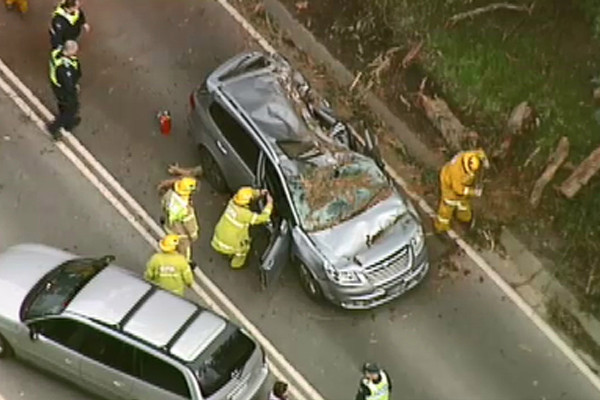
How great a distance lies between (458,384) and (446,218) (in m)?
2.39

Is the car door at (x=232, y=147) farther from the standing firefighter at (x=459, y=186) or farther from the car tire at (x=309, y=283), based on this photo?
the standing firefighter at (x=459, y=186)

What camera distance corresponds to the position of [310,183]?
17.2 meters

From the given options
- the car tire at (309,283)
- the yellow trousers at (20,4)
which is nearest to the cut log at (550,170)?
the car tire at (309,283)

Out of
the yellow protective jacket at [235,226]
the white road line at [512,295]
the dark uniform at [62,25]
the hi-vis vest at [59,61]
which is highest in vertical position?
the dark uniform at [62,25]

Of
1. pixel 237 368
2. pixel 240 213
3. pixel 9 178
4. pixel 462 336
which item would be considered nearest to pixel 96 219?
pixel 9 178

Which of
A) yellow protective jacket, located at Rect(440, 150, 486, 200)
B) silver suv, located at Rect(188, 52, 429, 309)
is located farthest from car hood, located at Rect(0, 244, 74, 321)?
yellow protective jacket, located at Rect(440, 150, 486, 200)

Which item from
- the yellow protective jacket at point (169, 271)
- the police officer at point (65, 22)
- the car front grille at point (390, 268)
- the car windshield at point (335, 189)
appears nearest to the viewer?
the yellow protective jacket at point (169, 271)

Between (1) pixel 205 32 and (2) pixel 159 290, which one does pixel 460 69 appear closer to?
(1) pixel 205 32

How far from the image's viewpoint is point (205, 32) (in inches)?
813

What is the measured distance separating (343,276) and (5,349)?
4.21 meters

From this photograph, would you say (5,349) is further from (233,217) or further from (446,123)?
(446,123)

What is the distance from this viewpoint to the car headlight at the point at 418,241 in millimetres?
17094

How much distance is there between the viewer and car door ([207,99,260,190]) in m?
17.5

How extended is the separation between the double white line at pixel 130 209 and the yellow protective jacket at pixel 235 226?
0.67 metres
